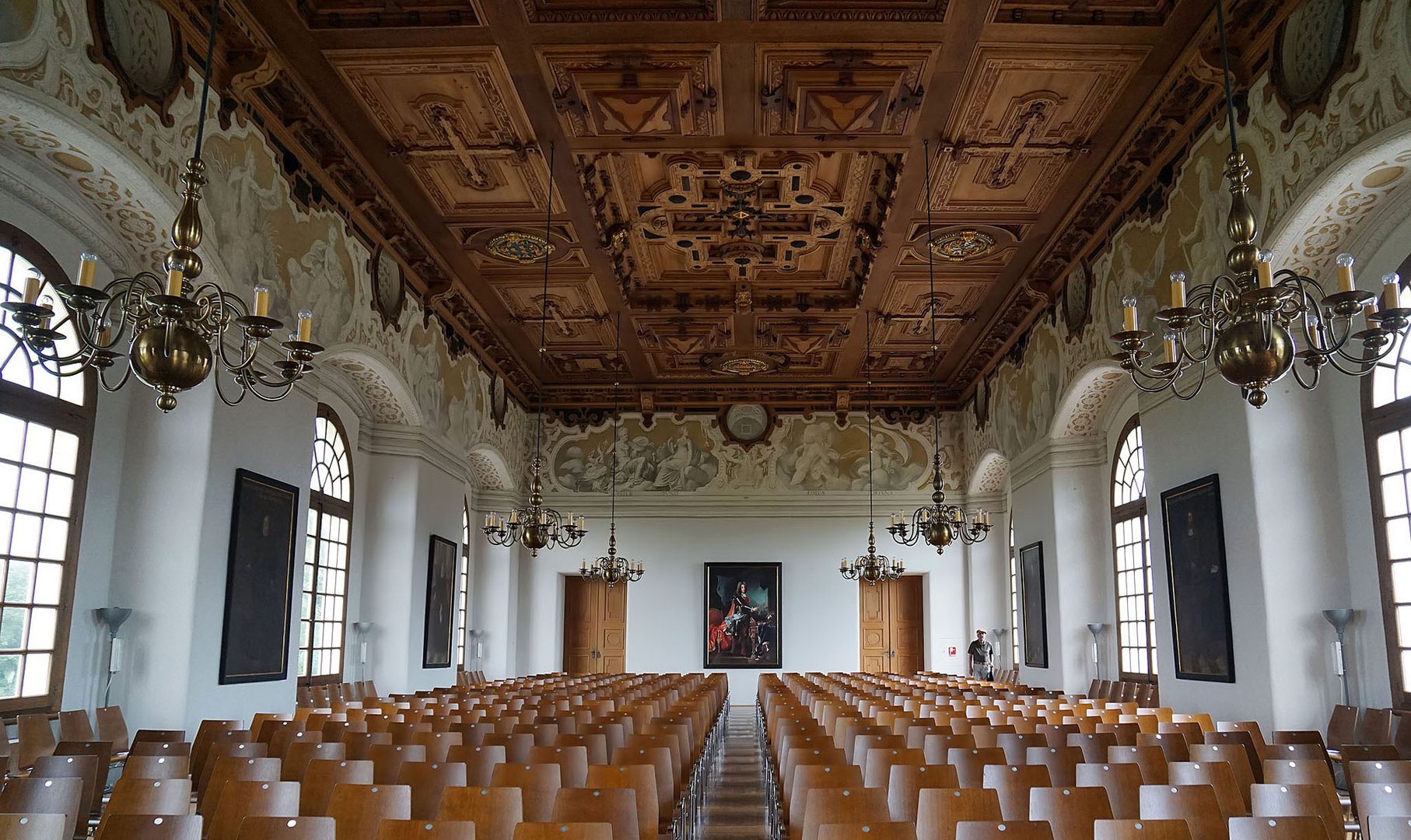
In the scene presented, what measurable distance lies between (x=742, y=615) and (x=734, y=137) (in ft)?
46.3

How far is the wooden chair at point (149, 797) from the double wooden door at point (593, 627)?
60.2ft

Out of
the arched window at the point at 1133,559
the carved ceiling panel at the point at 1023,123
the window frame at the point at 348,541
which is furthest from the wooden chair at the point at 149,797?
the arched window at the point at 1133,559

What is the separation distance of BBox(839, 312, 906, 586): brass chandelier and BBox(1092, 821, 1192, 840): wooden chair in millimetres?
12000

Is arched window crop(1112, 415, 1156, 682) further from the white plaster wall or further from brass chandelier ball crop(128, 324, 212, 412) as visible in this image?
brass chandelier ball crop(128, 324, 212, 412)

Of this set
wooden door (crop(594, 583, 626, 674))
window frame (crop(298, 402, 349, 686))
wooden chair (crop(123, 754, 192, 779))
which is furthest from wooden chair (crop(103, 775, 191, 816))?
wooden door (crop(594, 583, 626, 674))

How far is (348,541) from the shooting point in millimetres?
14641

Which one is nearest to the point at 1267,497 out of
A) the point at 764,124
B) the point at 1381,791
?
the point at 1381,791

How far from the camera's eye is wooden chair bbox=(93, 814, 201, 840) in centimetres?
403

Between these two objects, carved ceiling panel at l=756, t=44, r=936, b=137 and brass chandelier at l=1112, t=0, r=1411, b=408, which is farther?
carved ceiling panel at l=756, t=44, r=936, b=137

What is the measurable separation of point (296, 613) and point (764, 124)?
734 centimetres

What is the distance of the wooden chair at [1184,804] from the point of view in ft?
15.1

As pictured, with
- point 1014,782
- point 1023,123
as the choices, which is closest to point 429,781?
point 1014,782

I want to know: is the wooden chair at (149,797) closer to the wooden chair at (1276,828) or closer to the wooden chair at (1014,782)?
the wooden chair at (1014,782)

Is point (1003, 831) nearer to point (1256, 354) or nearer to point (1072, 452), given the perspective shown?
point (1256, 354)
